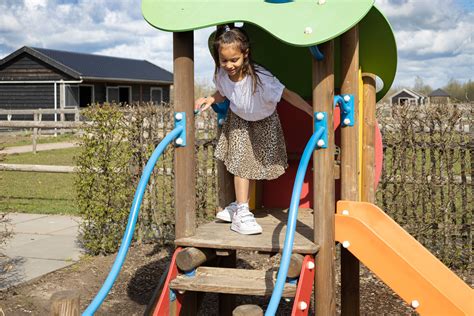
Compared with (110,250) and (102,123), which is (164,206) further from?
(102,123)

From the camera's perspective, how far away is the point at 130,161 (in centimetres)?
652

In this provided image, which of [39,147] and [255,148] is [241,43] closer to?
[255,148]

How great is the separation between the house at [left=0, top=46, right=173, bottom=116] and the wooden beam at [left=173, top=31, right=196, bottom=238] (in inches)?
921

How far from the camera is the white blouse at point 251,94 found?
11.5 feet

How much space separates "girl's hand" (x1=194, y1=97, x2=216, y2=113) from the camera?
3.50 metres

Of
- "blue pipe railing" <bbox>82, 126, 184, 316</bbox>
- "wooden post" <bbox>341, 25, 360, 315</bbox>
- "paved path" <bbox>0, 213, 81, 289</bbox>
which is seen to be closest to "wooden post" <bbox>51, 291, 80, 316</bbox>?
"blue pipe railing" <bbox>82, 126, 184, 316</bbox>

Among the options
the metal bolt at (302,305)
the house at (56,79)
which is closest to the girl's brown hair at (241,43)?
the metal bolt at (302,305)

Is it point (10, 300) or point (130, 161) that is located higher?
point (130, 161)

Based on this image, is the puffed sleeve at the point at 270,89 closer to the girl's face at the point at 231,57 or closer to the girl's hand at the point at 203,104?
the girl's face at the point at 231,57

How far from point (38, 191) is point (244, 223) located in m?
8.19

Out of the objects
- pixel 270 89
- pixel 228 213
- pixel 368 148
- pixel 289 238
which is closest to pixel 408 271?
pixel 289 238

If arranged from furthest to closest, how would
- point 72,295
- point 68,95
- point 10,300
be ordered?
point 68,95, point 10,300, point 72,295

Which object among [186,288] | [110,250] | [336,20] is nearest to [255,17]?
[336,20]

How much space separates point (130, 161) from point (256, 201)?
2486mm
